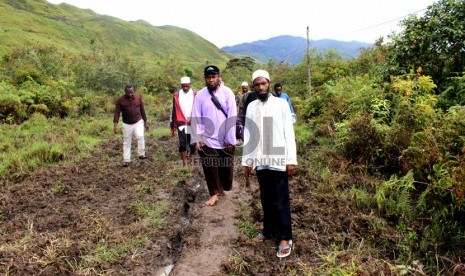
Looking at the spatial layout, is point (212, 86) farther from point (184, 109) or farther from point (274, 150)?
point (184, 109)

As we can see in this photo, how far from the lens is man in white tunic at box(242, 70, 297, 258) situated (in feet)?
11.9

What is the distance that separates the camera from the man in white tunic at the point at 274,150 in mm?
3613

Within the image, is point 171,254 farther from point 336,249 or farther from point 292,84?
point 292,84

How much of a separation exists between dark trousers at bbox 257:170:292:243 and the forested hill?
25.4 meters

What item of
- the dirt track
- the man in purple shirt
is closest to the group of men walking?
the man in purple shirt

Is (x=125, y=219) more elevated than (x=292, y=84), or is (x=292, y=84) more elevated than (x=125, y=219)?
(x=292, y=84)

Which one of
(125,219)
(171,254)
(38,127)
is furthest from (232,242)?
(38,127)

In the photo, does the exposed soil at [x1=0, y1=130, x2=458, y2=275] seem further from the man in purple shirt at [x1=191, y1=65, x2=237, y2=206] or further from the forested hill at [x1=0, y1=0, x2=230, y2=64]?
the forested hill at [x1=0, y1=0, x2=230, y2=64]

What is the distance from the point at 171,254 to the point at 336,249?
1.93 m

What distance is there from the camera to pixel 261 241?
3.96 metres

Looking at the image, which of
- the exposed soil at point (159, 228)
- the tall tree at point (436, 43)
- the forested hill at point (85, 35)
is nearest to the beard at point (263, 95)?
the exposed soil at point (159, 228)

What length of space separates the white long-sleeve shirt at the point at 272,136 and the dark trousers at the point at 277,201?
123mm

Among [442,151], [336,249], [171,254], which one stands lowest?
[171,254]

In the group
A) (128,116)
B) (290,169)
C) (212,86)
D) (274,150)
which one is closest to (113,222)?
(212,86)
